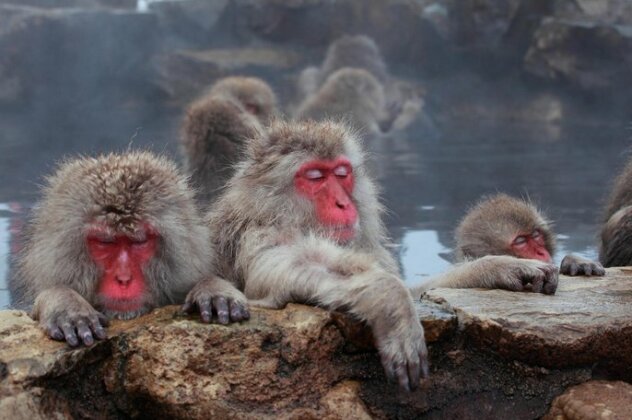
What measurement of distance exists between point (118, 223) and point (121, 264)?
0.15 meters

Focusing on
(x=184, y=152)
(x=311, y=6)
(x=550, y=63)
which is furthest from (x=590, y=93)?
(x=184, y=152)

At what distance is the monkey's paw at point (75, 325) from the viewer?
337 centimetres

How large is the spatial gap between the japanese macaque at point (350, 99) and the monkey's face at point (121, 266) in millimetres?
7096

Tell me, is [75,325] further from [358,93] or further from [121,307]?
[358,93]

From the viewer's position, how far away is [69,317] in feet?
11.3

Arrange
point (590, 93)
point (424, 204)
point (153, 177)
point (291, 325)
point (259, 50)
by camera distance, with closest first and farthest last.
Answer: point (291, 325) < point (153, 177) < point (424, 204) < point (590, 93) < point (259, 50)


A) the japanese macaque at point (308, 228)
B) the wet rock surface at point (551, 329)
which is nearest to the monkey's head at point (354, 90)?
the japanese macaque at point (308, 228)

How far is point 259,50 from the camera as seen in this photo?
1772 cm

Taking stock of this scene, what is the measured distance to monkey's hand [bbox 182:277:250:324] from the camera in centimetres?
352

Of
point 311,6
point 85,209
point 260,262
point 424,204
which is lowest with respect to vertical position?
point 424,204

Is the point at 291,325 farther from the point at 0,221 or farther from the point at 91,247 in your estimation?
the point at 0,221

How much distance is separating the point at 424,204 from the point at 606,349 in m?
5.28

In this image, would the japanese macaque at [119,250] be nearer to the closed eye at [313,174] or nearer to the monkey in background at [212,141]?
the closed eye at [313,174]

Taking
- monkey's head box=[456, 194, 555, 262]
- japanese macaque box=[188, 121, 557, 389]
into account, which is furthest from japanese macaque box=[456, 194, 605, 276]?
japanese macaque box=[188, 121, 557, 389]
